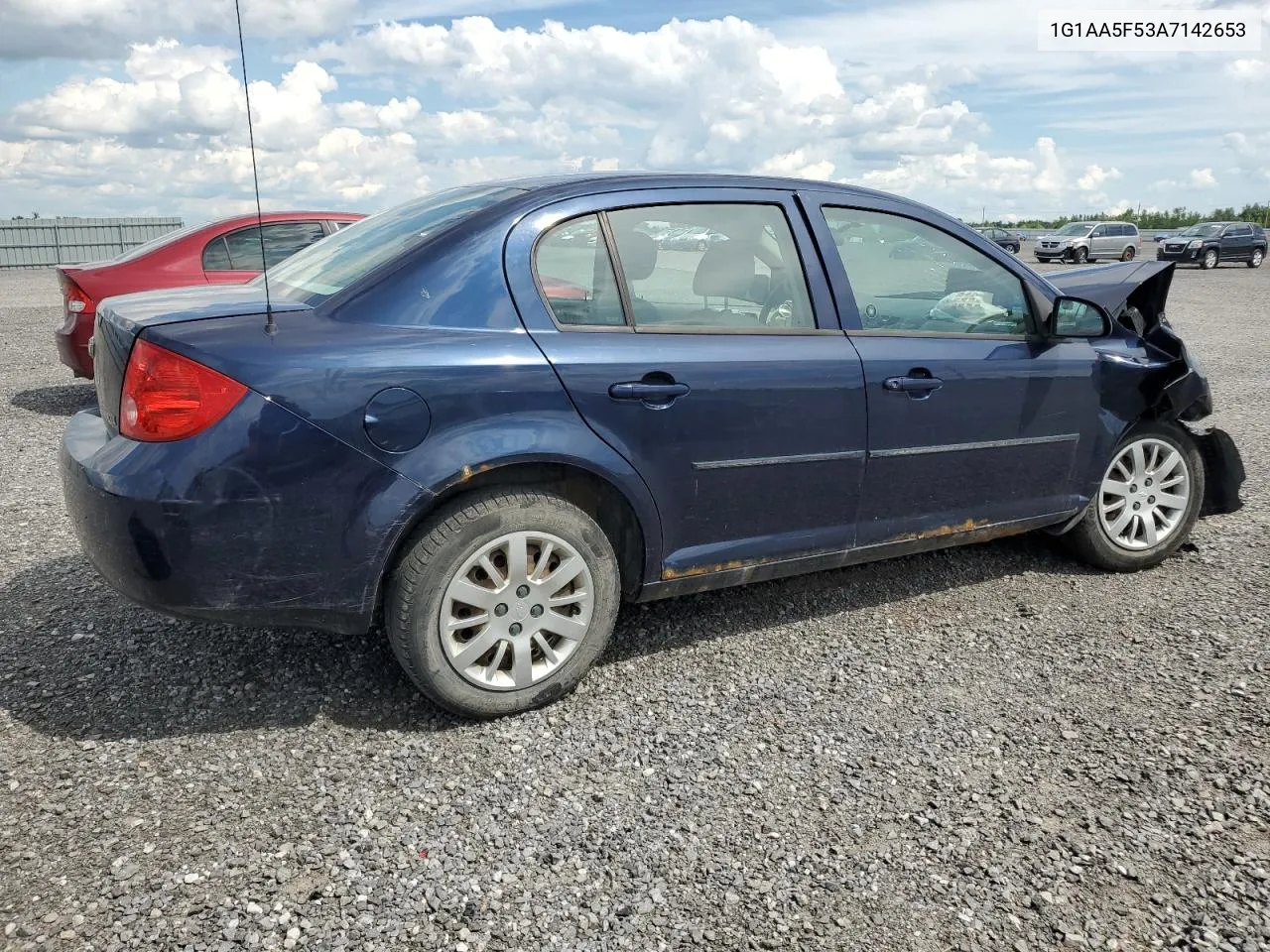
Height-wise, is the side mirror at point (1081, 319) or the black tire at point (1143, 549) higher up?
the side mirror at point (1081, 319)

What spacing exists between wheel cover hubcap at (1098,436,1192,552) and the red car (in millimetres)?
5892

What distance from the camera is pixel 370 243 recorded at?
3436 mm

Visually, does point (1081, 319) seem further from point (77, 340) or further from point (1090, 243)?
point (1090, 243)

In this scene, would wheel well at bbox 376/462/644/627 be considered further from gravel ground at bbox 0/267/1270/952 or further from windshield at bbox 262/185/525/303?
windshield at bbox 262/185/525/303

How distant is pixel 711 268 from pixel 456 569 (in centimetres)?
138

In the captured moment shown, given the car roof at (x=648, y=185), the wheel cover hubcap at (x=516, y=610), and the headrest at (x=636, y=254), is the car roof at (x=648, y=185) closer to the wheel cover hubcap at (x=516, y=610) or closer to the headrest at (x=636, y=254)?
the headrest at (x=636, y=254)

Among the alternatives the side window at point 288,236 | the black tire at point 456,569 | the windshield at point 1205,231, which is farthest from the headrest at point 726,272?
the windshield at point 1205,231

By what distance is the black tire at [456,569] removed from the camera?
9.72ft

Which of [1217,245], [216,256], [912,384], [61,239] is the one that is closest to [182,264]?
[216,256]

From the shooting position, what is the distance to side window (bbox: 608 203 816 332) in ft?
10.9

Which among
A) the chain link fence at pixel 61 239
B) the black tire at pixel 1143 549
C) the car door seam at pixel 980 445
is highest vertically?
the chain link fence at pixel 61 239

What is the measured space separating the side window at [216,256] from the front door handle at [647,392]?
6.18m

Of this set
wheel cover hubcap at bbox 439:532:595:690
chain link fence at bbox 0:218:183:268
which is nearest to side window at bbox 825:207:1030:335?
wheel cover hubcap at bbox 439:532:595:690

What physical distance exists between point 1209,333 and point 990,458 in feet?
42.5
